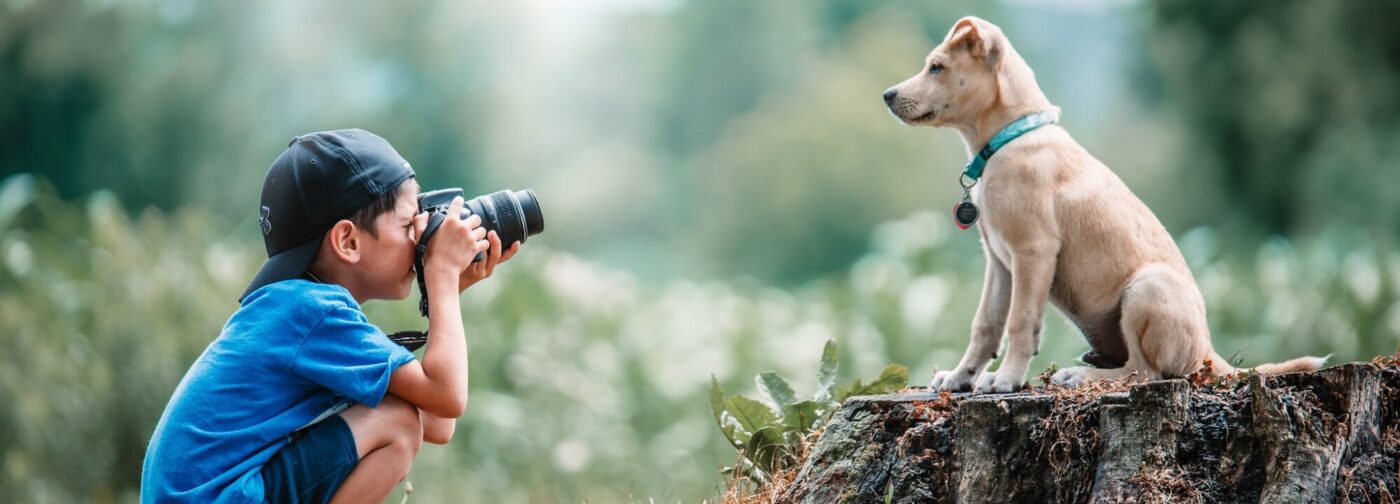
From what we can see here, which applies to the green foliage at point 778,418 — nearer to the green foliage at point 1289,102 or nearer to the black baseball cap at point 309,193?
the black baseball cap at point 309,193

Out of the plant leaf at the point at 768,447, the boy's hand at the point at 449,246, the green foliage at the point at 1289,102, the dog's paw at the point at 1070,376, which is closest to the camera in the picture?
the boy's hand at the point at 449,246

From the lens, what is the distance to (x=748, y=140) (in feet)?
29.5

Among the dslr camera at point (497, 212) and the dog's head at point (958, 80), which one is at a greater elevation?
the dog's head at point (958, 80)

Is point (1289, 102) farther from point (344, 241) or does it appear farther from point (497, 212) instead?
point (344, 241)

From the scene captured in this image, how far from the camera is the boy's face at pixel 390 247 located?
6.73ft

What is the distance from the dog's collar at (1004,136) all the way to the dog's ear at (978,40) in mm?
139

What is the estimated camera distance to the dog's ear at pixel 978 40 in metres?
2.33

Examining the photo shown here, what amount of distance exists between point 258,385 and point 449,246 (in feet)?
1.36

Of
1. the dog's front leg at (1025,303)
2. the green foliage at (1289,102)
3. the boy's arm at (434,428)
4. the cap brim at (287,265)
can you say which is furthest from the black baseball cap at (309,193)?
the green foliage at (1289,102)

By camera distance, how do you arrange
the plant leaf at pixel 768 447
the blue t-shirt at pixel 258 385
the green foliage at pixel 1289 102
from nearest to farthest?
the blue t-shirt at pixel 258 385, the plant leaf at pixel 768 447, the green foliage at pixel 1289 102

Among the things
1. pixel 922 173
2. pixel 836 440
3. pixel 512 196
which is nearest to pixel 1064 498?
pixel 836 440

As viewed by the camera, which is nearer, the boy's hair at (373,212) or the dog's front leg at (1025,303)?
the boy's hair at (373,212)

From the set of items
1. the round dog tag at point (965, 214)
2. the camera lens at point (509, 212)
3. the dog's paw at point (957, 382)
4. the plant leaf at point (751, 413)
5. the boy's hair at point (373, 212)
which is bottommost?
the boy's hair at point (373, 212)

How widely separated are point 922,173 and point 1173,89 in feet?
6.39
